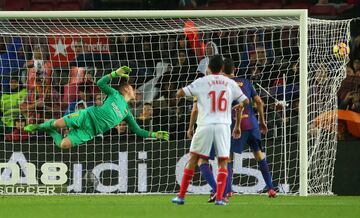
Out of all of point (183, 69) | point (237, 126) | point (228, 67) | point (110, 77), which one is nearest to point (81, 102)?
point (183, 69)

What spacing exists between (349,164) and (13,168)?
16.1 feet

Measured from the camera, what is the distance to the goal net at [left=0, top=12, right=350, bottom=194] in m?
15.8

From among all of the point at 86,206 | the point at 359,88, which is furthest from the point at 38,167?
the point at 359,88

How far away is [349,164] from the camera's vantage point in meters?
15.8

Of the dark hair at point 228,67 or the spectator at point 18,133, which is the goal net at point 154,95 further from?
the dark hair at point 228,67

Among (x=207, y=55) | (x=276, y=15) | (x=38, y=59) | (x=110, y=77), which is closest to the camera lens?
(x=110, y=77)

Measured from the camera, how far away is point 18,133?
52.9ft

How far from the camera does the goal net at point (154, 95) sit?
1582 cm

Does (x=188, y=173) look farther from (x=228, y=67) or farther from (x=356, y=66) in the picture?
(x=356, y=66)

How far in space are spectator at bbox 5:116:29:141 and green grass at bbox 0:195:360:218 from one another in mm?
1535

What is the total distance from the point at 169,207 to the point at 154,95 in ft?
15.3

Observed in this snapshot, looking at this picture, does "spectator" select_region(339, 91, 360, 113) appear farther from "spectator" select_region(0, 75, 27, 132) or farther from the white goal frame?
"spectator" select_region(0, 75, 27, 132)

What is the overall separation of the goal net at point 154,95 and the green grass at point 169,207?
1213 mm

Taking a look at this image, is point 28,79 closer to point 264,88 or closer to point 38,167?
point 38,167
